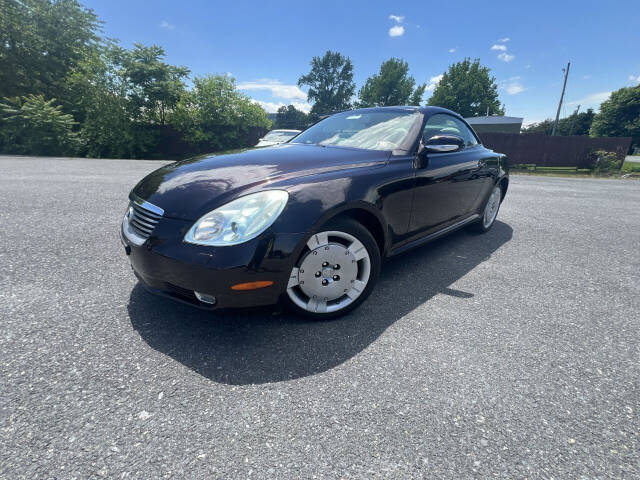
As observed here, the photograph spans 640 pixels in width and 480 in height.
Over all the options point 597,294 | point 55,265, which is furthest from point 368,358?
point 55,265

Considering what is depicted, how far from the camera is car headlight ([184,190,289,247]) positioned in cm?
160

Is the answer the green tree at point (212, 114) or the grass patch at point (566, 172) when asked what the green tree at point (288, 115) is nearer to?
the green tree at point (212, 114)

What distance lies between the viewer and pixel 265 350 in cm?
171

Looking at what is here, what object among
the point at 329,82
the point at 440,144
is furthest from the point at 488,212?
the point at 329,82

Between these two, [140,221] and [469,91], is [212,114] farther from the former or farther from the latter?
[469,91]

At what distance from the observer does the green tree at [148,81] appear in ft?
57.0

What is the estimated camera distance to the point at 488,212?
13.2ft

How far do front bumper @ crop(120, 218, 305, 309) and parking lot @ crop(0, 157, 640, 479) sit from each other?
0.99ft

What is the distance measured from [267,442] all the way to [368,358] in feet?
2.26

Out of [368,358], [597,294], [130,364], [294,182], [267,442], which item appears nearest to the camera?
[267,442]

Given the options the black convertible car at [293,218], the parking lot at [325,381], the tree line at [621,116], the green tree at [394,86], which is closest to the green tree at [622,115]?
the tree line at [621,116]

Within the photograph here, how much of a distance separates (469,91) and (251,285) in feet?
183

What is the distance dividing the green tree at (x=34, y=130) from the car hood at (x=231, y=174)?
1796 cm

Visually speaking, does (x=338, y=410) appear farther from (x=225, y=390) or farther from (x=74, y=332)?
(x=74, y=332)
